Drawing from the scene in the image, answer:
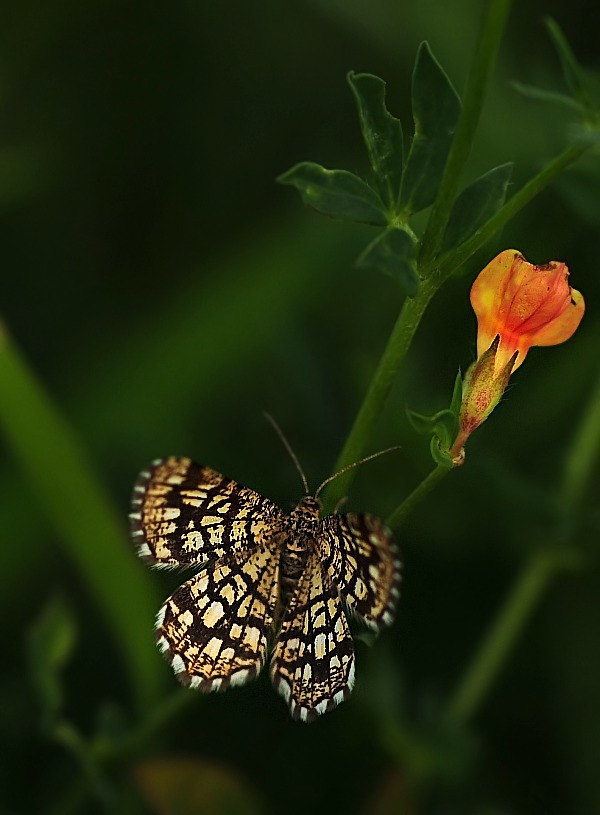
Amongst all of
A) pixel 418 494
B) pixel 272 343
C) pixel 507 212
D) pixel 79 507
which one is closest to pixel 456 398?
pixel 418 494

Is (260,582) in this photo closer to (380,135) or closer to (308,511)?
(308,511)

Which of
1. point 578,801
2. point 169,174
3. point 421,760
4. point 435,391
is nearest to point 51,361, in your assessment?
point 169,174

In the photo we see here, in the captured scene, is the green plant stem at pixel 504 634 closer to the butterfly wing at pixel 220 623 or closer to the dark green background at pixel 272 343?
the dark green background at pixel 272 343

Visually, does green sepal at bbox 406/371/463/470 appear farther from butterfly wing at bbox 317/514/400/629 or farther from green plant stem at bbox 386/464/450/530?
butterfly wing at bbox 317/514/400/629

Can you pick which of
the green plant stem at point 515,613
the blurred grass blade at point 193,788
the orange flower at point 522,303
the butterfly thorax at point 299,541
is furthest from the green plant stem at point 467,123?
the blurred grass blade at point 193,788

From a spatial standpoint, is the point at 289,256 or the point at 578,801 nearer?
the point at 578,801

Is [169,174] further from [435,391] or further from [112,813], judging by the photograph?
[112,813]
